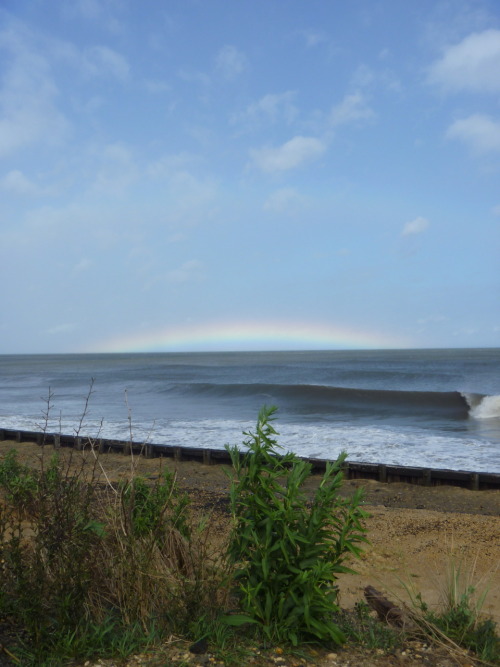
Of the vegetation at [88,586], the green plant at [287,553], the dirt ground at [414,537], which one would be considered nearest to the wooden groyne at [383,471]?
the dirt ground at [414,537]

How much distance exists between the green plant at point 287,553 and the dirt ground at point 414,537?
29 cm

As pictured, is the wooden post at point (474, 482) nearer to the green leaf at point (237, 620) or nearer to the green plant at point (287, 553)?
the green plant at point (287, 553)

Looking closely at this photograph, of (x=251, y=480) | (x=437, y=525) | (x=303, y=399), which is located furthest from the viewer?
(x=303, y=399)

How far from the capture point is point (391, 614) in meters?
3.96

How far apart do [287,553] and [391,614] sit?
3.83ft

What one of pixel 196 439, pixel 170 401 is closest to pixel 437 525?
pixel 196 439

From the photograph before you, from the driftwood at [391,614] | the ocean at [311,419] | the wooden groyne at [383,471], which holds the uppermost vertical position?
the driftwood at [391,614]

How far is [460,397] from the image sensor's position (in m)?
38.8

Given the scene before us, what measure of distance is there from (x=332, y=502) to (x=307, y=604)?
0.61m

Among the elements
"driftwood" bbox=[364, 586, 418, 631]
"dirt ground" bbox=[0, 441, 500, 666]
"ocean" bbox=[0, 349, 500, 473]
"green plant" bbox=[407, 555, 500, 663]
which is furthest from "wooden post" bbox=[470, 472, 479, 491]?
"green plant" bbox=[407, 555, 500, 663]

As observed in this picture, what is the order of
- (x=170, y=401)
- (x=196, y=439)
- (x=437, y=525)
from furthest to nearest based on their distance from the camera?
(x=170, y=401)
(x=196, y=439)
(x=437, y=525)

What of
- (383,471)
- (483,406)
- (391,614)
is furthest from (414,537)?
(483,406)

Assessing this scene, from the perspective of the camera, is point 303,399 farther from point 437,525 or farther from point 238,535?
point 238,535

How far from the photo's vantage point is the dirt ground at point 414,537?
5230mm
